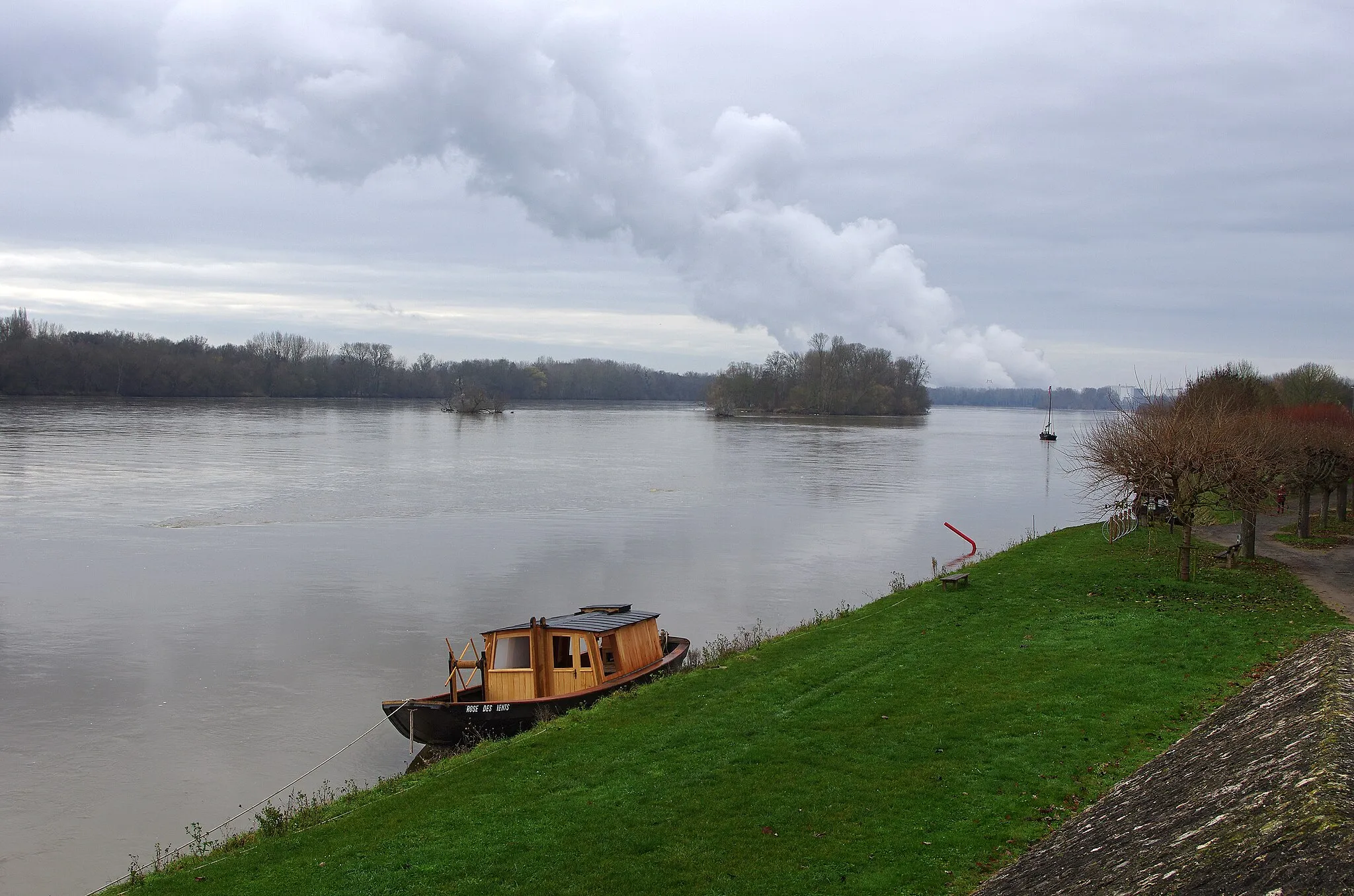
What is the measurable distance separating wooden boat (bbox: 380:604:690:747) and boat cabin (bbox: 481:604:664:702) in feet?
0.04

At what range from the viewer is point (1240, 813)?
239 inches

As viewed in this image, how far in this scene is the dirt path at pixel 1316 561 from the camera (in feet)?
72.8

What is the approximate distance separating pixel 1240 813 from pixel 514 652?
591 inches

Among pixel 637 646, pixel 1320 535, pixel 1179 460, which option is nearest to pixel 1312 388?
pixel 1320 535

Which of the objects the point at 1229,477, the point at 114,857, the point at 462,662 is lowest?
the point at 114,857

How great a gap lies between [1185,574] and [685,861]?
1903cm

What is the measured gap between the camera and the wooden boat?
705 inches

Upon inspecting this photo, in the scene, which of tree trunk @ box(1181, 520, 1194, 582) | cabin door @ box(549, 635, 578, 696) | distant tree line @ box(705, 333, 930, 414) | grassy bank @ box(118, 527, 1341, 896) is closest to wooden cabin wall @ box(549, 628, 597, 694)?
cabin door @ box(549, 635, 578, 696)

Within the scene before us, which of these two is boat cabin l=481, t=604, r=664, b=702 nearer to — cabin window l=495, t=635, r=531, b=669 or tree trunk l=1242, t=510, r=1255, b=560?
cabin window l=495, t=635, r=531, b=669

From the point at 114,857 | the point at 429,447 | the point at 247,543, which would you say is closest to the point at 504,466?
the point at 429,447

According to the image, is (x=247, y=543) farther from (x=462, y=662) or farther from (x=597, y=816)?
(x=597, y=816)

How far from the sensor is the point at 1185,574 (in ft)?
81.5

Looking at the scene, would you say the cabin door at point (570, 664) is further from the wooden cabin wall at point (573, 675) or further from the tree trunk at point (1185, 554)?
the tree trunk at point (1185, 554)

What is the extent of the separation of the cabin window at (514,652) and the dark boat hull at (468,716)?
0.96m
